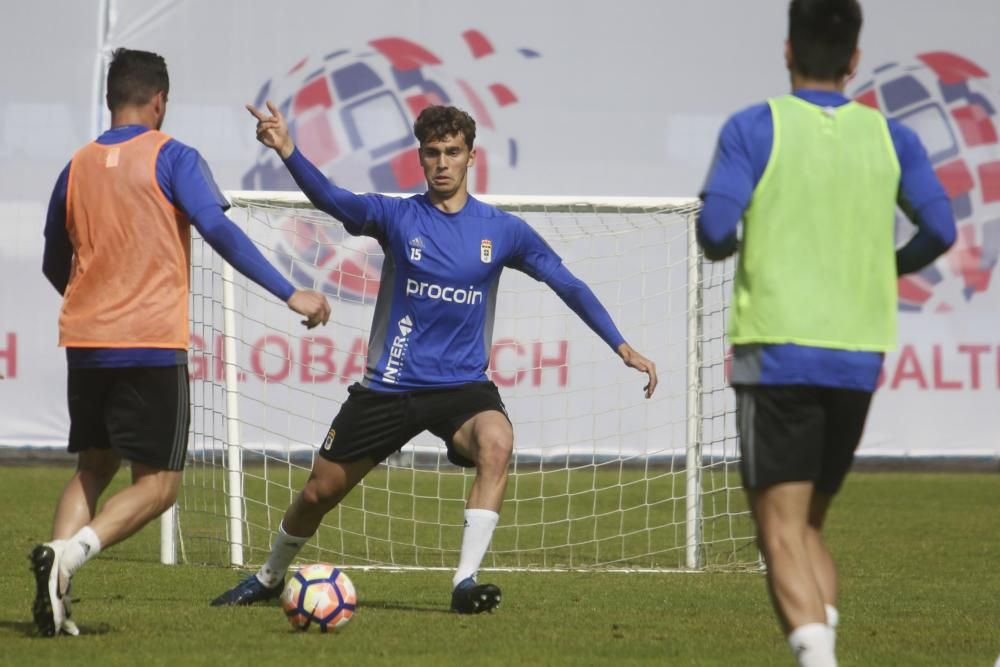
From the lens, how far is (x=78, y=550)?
Result: 518cm

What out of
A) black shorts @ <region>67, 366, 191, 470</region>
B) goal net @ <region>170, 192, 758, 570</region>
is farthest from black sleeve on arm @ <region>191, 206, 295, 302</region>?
goal net @ <region>170, 192, 758, 570</region>

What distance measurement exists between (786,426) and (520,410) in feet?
34.8

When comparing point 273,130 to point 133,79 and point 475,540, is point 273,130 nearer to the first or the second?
point 133,79

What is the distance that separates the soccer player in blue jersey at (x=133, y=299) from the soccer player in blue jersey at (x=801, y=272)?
1.84m

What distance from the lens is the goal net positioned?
990 centimetres

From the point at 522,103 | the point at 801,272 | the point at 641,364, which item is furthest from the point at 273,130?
the point at 522,103

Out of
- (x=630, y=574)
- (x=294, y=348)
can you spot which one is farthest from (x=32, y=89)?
(x=630, y=574)

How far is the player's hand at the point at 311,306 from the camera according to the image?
498 cm

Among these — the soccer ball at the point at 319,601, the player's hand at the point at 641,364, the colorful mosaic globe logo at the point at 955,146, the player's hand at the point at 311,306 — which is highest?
the colorful mosaic globe logo at the point at 955,146

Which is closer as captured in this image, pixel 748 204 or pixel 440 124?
pixel 748 204

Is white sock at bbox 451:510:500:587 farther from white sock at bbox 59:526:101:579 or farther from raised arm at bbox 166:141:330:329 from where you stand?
white sock at bbox 59:526:101:579

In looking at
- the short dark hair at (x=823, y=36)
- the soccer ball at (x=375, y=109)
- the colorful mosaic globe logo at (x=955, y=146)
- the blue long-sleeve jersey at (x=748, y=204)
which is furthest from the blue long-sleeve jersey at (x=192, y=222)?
the colorful mosaic globe logo at (x=955, y=146)

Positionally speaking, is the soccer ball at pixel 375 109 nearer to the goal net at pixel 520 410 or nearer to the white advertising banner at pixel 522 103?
the white advertising banner at pixel 522 103

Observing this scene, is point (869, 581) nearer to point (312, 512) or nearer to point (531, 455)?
point (312, 512)
